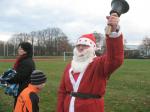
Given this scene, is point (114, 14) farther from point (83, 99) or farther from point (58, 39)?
point (58, 39)

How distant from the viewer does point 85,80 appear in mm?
5305

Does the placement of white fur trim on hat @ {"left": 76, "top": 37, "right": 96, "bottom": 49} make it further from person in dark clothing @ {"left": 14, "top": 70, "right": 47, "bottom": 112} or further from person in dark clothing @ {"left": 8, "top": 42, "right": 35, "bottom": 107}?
person in dark clothing @ {"left": 8, "top": 42, "right": 35, "bottom": 107}

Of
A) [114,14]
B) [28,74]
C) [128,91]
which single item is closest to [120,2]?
[114,14]

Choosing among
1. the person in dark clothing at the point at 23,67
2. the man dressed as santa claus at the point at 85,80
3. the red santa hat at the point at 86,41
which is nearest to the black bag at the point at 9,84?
the person in dark clothing at the point at 23,67

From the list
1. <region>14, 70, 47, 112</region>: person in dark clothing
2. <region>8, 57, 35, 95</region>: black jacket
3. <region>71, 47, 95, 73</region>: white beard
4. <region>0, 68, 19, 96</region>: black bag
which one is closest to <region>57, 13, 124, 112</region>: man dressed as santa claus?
<region>71, 47, 95, 73</region>: white beard

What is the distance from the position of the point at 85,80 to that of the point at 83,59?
0.31 m

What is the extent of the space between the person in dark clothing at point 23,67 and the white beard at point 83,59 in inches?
92.0

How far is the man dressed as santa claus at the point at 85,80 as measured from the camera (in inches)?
207

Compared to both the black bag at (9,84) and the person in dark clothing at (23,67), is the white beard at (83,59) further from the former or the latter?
the black bag at (9,84)

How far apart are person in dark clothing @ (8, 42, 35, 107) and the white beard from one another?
7.67 ft

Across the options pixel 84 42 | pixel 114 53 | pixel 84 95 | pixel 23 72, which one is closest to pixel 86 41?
pixel 84 42

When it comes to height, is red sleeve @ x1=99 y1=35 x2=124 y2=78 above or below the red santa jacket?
above

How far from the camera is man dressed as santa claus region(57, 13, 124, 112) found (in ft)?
17.2

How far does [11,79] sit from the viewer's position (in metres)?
7.73
